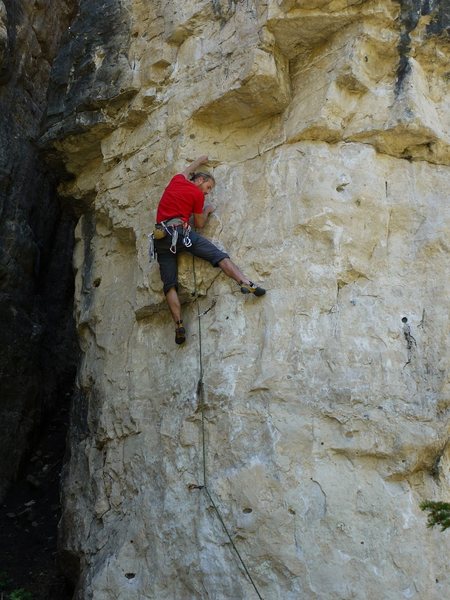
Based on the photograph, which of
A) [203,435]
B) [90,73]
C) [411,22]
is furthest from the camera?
[90,73]

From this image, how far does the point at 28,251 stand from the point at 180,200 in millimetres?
4156

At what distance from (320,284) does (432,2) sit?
3162 millimetres

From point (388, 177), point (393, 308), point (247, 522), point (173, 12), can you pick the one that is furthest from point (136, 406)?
point (173, 12)

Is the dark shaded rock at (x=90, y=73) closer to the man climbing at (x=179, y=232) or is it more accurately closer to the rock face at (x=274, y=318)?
the rock face at (x=274, y=318)

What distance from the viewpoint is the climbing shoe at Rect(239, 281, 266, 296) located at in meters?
7.52

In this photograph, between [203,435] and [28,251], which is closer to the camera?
[203,435]

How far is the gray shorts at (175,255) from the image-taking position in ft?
25.7

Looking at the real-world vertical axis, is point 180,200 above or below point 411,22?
below

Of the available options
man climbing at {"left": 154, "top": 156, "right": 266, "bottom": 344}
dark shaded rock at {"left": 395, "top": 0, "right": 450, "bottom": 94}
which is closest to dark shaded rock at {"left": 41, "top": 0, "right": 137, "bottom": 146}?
man climbing at {"left": 154, "top": 156, "right": 266, "bottom": 344}

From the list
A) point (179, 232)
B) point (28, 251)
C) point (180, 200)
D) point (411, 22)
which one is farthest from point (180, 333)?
point (28, 251)

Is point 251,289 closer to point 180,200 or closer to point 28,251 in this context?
point 180,200

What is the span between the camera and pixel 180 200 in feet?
26.1

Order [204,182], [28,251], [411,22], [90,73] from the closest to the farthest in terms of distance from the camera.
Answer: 1. [411,22]
2. [204,182]
3. [90,73]
4. [28,251]

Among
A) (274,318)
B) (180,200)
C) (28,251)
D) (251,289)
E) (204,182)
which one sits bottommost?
(28,251)
